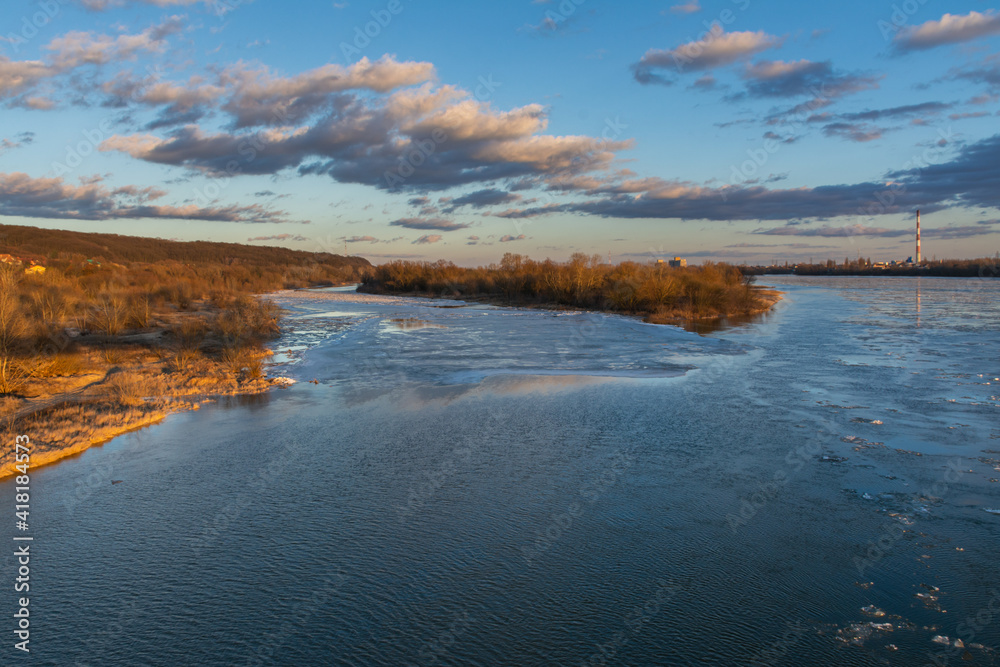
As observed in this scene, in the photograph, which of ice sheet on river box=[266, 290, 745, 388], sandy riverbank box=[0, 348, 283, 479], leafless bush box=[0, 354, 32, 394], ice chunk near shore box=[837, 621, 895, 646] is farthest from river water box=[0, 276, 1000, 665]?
leafless bush box=[0, 354, 32, 394]

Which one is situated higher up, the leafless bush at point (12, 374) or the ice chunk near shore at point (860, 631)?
the leafless bush at point (12, 374)

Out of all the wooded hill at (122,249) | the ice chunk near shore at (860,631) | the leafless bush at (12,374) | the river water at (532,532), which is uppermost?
the wooded hill at (122,249)

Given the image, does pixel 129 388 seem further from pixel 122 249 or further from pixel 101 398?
pixel 122 249

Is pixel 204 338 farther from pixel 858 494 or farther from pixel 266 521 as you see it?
pixel 858 494

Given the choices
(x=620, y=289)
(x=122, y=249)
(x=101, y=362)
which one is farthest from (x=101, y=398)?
(x=122, y=249)

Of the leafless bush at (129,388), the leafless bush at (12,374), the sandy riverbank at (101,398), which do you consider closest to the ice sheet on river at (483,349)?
the sandy riverbank at (101,398)

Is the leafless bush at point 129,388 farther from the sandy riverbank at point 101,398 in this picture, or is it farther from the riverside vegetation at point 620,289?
the riverside vegetation at point 620,289

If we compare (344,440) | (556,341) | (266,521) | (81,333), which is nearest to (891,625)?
(266,521)
